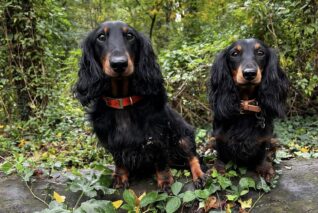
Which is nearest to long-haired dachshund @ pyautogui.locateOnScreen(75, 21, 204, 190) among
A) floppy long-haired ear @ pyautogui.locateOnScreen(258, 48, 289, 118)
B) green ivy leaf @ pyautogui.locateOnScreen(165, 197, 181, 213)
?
Result: green ivy leaf @ pyautogui.locateOnScreen(165, 197, 181, 213)

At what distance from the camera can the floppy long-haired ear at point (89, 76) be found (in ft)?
10.3

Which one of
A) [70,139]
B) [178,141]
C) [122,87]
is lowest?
[70,139]

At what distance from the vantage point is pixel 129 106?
316cm

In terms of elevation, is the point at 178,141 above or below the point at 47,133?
above

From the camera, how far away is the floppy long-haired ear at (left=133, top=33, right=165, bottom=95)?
316cm

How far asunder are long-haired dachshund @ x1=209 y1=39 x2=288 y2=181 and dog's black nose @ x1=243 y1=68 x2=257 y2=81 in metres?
0.01

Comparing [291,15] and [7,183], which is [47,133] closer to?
[7,183]

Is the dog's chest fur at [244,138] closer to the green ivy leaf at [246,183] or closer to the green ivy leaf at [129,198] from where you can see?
the green ivy leaf at [246,183]

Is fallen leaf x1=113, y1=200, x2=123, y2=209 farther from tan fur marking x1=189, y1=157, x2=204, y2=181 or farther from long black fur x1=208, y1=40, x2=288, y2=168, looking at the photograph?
long black fur x1=208, y1=40, x2=288, y2=168

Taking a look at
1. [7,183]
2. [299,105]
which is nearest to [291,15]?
[299,105]

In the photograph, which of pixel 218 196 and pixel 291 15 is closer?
pixel 218 196

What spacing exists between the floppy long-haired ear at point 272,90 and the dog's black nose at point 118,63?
1.17 meters

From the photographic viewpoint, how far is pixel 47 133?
559 cm

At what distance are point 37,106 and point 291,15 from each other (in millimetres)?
4119
